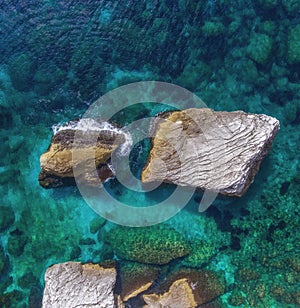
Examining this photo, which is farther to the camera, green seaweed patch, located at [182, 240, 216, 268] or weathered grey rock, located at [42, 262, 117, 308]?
green seaweed patch, located at [182, 240, 216, 268]

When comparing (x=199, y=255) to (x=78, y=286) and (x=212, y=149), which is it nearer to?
(x=212, y=149)

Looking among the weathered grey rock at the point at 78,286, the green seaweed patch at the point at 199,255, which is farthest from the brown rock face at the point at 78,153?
the green seaweed patch at the point at 199,255

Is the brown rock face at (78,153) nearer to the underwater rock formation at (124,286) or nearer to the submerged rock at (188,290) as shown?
the underwater rock formation at (124,286)

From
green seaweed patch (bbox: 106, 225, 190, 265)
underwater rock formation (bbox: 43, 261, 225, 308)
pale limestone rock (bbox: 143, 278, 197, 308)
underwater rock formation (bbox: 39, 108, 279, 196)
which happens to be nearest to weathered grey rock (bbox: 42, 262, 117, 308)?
underwater rock formation (bbox: 43, 261, 225, 308)

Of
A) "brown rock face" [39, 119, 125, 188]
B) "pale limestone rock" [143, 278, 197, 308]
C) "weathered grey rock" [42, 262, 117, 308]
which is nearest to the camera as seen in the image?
"weathered grey rock" [42, 262, 117, 308]

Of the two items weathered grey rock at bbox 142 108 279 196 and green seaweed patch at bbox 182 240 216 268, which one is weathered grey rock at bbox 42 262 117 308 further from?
weathered grey rock at bbox 142 108 279 196

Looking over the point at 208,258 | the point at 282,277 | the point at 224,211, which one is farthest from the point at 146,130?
the point at 282,277

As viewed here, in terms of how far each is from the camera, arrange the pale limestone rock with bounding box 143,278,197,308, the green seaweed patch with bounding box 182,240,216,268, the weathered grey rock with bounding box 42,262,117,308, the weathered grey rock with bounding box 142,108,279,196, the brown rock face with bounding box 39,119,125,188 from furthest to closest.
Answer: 1. the green seaweed patch with bounding box 182,240,216,268
2. the brown rock face with bounding box 39,119,125,188
3. the pale limestone rock with bounding box 143,278,197,308
4. the weathered grey rock with bounding box 42,262,117,308
5. the weathered grey rock with bounding box 142,108,279,196
